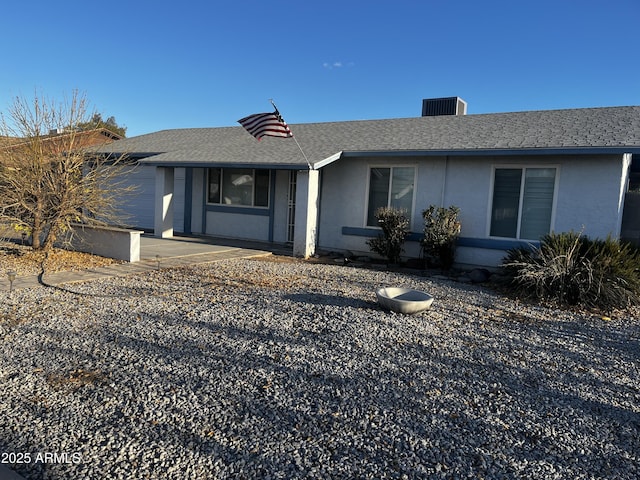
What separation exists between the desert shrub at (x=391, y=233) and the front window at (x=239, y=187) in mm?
4309

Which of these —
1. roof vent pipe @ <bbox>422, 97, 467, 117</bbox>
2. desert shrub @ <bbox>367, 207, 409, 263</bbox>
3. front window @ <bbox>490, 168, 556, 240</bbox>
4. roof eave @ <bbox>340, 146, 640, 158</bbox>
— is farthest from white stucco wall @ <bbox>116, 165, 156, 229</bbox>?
front window @ <bbox>490, 168, 556, 240</bbox>

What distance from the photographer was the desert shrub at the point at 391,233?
1054 centimetres

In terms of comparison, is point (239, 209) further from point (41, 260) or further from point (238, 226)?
point (41, 260)

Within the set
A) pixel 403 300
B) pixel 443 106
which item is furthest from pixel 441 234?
pixel 443 106

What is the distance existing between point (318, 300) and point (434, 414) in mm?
3471

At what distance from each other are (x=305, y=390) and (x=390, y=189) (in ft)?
27.0

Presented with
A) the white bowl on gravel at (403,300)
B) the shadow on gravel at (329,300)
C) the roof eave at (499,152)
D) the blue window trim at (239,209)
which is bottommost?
the shadow on gravel at (329,300)

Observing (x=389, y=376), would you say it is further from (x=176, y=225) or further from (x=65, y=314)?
(x=176, y=225)

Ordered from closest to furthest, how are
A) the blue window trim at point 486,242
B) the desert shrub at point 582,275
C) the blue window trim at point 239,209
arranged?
1. the desert shrub at point 582,275
2. the blue window trim at point 486,242
3. the blue window trim at point 239,209

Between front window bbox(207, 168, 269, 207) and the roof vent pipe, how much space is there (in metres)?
6.40

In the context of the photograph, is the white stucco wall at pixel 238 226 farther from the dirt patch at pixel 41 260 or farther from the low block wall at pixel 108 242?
the dirt patch at pixel 41 260

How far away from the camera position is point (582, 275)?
7.51 meters

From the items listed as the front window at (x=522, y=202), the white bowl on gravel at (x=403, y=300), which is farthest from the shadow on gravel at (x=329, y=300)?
the front window at (x=522, y=202)

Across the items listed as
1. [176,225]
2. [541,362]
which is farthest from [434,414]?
[176,225]
